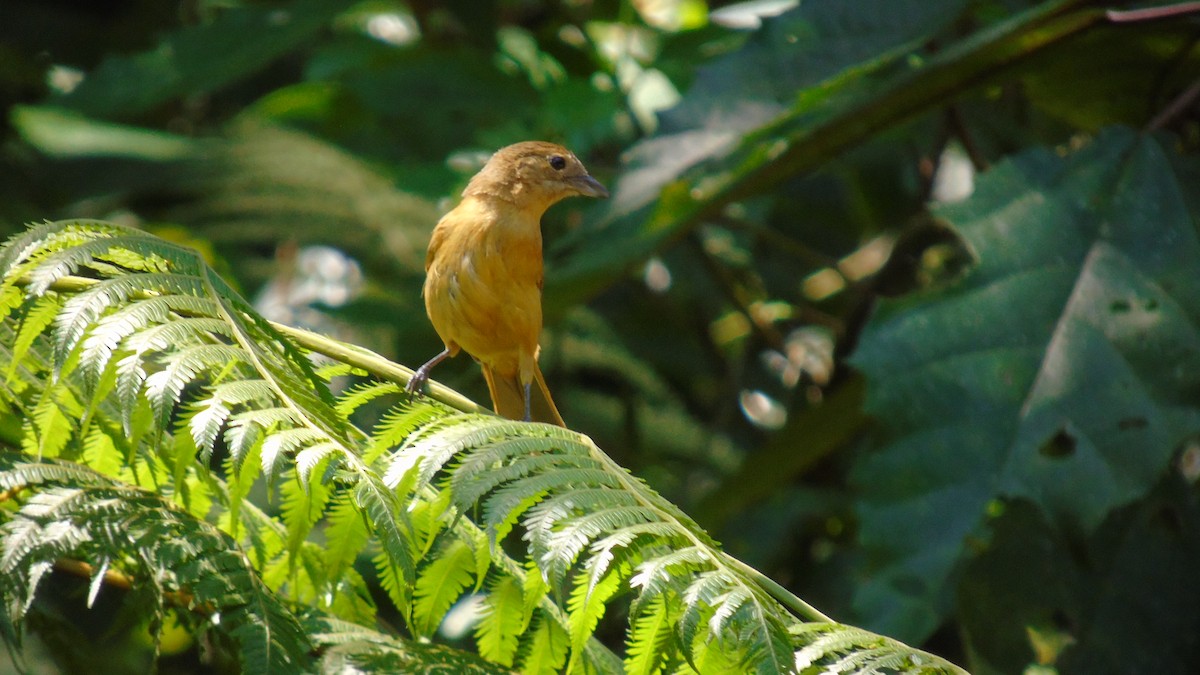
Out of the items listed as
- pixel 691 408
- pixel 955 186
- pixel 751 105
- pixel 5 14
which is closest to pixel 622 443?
pixel 691 408

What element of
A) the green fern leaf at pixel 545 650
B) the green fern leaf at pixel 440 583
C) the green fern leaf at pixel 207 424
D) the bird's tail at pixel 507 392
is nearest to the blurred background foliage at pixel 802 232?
the bird's tail at pixel 507 392

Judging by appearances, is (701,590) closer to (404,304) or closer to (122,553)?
(122,553)

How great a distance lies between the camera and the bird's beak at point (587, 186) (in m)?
4.03

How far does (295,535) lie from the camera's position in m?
2.24

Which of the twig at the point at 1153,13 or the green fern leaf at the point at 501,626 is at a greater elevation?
the twig at the point at 1153,13

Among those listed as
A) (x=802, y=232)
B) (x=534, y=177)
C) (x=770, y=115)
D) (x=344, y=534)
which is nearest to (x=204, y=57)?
(x=534, y=177)

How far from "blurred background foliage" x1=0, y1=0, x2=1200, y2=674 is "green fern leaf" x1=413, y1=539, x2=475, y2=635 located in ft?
3.24

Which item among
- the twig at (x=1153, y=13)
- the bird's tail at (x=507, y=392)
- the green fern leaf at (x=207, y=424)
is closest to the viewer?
the green fern leaf at (x=207, y=424)

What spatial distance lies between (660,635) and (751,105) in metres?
2.12

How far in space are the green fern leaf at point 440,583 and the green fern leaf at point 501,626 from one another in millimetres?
70

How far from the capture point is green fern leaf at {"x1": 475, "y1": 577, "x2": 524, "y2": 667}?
7.73ft

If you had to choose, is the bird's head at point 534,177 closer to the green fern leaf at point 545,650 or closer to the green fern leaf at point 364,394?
the green fern leaf at point 364,394

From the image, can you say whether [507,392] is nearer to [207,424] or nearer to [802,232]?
[207,424]

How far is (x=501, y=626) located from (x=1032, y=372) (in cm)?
148
